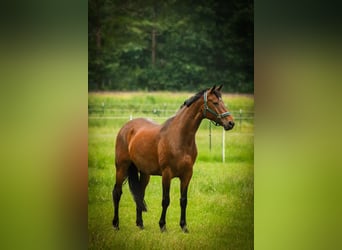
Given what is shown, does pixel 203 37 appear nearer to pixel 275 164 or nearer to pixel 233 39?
pixel 233 39

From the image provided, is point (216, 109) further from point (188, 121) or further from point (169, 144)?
point (169, 144)

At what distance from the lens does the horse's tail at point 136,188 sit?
12.4 feet

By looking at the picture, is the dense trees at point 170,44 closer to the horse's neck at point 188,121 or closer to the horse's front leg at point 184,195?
the horse's neck at point 188,121

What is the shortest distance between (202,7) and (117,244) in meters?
1.76

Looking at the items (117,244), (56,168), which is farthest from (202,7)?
(117,244)

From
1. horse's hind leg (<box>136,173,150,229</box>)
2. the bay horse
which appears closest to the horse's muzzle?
the bay horse

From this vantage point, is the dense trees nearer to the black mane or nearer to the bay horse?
the black mane

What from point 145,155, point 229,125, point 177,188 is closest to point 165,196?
point 177,188

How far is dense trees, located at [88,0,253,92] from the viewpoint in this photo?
3.72 metres

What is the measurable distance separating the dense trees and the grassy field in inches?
4.9

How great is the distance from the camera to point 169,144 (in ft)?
12.5

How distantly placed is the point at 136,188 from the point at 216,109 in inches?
31.0

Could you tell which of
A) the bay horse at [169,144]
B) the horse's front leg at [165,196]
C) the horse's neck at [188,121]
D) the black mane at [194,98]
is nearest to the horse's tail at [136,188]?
the bay horse at [169,144]

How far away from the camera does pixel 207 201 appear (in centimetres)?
382
